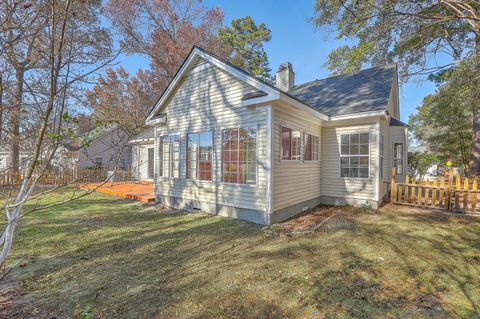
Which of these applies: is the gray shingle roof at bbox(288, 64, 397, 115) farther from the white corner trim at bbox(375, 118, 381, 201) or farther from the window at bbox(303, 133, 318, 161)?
the window at bbox(303, 133, 318, 161)

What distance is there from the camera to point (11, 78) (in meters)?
4.13

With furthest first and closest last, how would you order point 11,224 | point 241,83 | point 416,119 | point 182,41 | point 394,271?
point 416,119, point 182,41, point 241,83, point 394,271, point 11,224

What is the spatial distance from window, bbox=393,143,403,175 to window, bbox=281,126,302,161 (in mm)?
6785

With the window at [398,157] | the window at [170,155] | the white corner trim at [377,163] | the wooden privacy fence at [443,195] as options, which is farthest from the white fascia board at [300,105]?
the window at [398,157]

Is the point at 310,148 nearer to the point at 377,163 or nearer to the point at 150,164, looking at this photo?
the point at 377,163

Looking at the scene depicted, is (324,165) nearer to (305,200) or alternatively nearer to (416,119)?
(305,200)

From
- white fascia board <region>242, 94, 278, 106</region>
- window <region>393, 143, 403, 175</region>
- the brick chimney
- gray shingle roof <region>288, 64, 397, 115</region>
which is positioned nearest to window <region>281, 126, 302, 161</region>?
white fascia board <region>242, 94, 278, 106</region>

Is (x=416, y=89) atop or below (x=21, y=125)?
atop

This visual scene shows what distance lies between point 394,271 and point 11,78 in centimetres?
712

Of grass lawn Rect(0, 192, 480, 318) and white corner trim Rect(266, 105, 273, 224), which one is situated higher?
white corner trim Rect(266, 105, 273, 224)

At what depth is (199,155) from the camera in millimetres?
8227

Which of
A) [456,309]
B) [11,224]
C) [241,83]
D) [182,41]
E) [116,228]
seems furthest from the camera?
[182,41]

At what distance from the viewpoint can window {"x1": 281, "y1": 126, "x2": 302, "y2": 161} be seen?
22.8 feet

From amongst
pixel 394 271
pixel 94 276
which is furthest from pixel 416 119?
pixel 94 276
